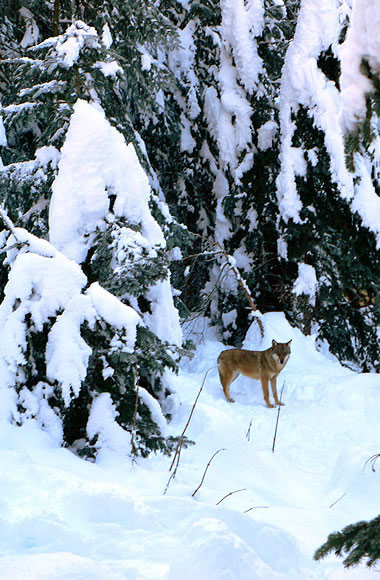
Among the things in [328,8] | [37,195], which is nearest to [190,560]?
[37,195]

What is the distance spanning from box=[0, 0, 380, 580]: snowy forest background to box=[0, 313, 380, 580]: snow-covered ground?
0.9 inches

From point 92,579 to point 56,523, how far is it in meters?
0.60

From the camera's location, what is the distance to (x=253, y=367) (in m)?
8.83

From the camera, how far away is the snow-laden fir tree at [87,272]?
14.8ft

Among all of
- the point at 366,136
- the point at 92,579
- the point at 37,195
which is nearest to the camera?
the point at 366,136

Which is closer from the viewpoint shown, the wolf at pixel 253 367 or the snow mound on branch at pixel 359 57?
the snow mound on branch at pixel 359 57

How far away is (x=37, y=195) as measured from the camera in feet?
22.9

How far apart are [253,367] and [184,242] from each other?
2.37 meters

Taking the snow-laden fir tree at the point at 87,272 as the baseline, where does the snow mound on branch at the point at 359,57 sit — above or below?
below

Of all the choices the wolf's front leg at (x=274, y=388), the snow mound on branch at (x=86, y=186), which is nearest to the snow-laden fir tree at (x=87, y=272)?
the snow mound on branch at (x=86, y=186)

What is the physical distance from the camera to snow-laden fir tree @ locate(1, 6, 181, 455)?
4.52 m

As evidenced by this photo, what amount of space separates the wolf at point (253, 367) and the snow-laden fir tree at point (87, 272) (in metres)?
2.61

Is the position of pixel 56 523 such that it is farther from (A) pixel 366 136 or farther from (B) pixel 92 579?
(A) pixel 366 136

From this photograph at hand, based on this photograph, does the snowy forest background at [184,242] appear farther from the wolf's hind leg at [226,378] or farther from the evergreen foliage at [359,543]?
the evergreen foliage at [359,543]
